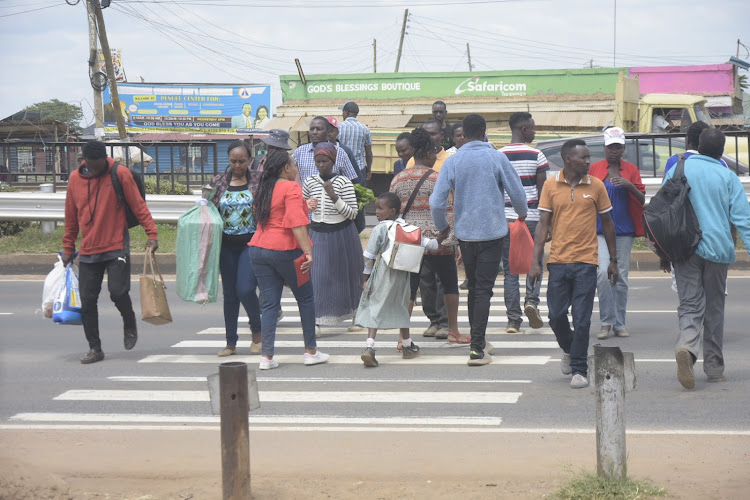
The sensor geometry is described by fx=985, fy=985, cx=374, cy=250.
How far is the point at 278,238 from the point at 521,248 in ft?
6.75

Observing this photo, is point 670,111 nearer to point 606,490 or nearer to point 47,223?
point 47,223

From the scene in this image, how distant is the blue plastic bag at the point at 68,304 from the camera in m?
8.55

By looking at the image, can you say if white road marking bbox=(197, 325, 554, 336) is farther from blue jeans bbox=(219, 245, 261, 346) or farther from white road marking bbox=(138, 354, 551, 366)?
blue jeans bbox=(219, 245, 261, 346)

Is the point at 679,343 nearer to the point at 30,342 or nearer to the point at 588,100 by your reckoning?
the point at 30,342

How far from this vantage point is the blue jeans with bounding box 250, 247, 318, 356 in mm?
7777

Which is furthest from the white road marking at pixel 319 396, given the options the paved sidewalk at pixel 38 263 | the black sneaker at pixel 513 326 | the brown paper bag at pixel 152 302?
the paved sidewalk at pixel 38 263

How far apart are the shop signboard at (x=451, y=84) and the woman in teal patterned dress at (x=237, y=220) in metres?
17.7

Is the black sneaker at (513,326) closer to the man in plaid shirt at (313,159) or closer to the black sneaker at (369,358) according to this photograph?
the black sneaker at (369,358)

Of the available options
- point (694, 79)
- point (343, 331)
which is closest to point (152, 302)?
point (343, 331)

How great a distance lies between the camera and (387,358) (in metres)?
8.46

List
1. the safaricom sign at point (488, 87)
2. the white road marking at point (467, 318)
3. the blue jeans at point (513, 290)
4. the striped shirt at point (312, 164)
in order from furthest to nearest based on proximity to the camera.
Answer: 1. the safaricom sign at point (488, 87)
2. the white road marking at point (467, 318)
3. the striped shirt at point (312, 164)
4. the blue jeans at point (513, 290)

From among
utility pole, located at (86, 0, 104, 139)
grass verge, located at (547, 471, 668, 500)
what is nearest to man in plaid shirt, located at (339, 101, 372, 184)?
grass verge, located at (547, 471, 668, 500)

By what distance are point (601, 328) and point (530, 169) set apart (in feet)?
5.34

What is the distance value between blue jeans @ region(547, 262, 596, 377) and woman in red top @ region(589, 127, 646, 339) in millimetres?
1562
